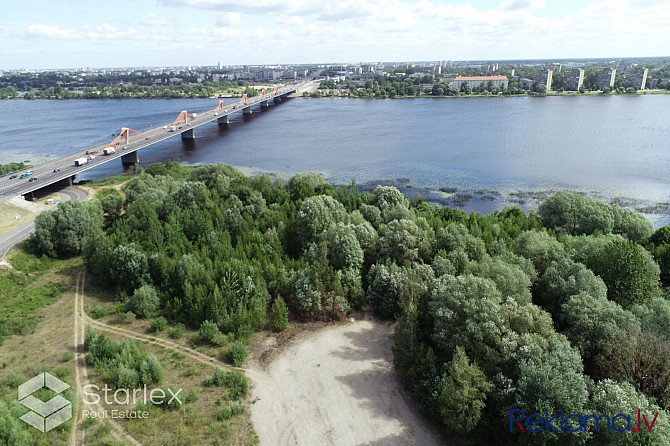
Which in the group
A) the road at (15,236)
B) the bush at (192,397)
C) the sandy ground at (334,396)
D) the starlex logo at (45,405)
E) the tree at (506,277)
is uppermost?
the tree at (506,277)

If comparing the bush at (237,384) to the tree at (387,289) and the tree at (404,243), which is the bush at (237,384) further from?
the tree at (404,243)

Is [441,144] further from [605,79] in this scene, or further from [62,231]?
[605,79]

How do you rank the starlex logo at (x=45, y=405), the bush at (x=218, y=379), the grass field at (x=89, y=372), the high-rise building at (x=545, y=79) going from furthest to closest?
the high-rise building at (x=545, y=79) → the bush at (x=218, y=379) → the starlex logo at (x=45, y=405) → the grass field at (x=89, y=372)

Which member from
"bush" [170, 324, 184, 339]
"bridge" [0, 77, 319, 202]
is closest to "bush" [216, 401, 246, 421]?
"bush" [170, 324, 184, 339]

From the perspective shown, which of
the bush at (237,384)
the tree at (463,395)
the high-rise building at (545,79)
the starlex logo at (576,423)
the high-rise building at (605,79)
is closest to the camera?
the starlex logo at (576,423)

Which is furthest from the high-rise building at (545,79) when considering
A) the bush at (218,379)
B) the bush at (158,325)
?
the bush at (218,379)

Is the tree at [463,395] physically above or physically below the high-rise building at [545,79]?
below

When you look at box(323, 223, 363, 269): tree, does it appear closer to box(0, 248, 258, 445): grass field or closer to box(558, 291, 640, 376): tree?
box(0, 248, 258, 445): grass field
